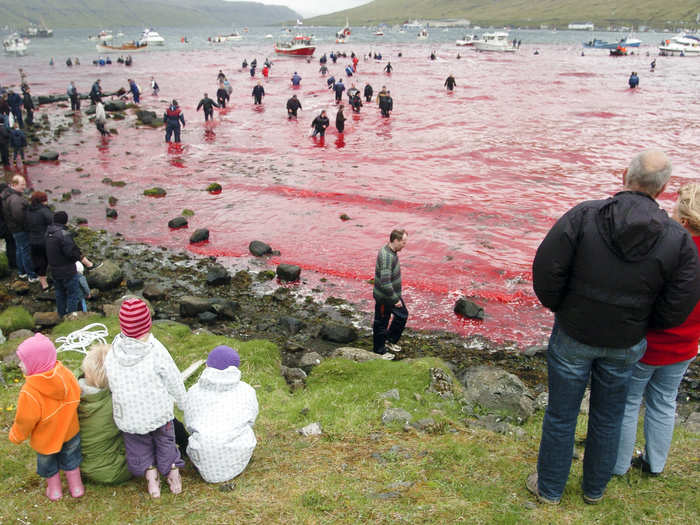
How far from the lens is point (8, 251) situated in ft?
41.3

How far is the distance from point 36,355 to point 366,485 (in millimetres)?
3035

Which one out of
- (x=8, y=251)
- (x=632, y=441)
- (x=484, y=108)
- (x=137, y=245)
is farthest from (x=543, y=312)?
(x=484, y=108)

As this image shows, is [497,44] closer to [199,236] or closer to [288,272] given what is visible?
[199,236]

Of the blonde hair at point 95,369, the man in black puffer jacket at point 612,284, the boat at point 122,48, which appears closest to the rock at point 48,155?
the blonde hair at point 95,369

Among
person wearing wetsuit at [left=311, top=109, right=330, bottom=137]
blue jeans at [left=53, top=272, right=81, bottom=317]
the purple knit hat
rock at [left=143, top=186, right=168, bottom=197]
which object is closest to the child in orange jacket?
the purple knit hat

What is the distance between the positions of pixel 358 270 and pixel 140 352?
971 centimetres

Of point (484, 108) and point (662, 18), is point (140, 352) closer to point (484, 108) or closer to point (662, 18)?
point (484, 108)

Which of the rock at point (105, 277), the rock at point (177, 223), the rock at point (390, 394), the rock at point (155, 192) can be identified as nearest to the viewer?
the rock at point (390, 394)

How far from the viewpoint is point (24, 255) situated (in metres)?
12.0

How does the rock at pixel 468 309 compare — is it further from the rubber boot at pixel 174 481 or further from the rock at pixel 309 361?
the rubber boot at pixel 174 481

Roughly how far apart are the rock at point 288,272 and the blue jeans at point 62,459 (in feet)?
28.5

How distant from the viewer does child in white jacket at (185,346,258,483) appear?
462 cm

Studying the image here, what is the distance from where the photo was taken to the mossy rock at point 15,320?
9617 mm

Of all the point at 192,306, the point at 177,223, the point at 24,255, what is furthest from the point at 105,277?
the point at 177,223
